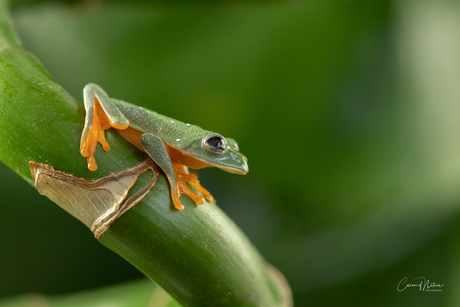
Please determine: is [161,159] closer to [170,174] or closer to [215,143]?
[170,174]

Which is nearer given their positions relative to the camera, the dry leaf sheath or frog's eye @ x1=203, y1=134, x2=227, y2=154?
the dry leaf sheath

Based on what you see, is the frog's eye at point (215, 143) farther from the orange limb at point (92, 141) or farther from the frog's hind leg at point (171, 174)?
the orange limb at point (92, 141)

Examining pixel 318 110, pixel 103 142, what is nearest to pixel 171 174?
pixel 103 142

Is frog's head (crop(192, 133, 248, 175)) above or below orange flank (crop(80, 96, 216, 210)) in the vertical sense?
below

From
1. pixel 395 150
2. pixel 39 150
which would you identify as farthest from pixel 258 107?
pixel 39 150

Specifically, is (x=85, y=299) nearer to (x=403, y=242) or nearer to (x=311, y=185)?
(x=311, y=185)

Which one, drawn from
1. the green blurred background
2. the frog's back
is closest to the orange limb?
the frog's back

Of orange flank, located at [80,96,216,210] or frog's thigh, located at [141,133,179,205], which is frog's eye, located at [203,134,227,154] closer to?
orange flank, located at [80,96,216,210]
